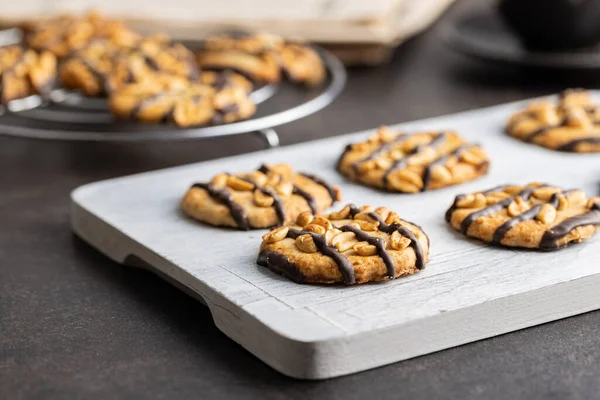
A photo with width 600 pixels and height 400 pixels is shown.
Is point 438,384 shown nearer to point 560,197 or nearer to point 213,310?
point 213,310

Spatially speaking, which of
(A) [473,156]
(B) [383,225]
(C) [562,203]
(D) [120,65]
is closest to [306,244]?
(B) [383,225]

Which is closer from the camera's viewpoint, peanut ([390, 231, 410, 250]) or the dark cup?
peanut ([390, 231, 410, 250])

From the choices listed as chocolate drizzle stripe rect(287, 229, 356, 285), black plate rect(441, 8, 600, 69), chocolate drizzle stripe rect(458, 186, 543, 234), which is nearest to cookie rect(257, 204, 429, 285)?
chocolate drizzle stripe rect(287, 229, 356, 285)

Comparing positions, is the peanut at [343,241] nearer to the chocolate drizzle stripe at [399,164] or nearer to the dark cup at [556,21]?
the chocolate drizzle stripe at [399,164]

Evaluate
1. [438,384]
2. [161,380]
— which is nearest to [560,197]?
[438,384]

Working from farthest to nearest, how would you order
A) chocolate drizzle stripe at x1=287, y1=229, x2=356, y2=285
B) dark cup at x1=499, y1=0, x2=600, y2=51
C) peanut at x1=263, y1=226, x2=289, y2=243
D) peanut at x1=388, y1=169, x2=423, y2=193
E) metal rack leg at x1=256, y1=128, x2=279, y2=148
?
dark cup at x1=499, y1=0, x2=600, y2=51 → metal rack leg at x1=256, y1=128, x2=279, y2=148 → peanut at x1=388, y1=169, x2=423, y2=193 → peanut at x1=263, y1=226, x2=289, y2=243 → chocolate drizzle stripe at x1=287, y1=229, x2=356, y2=285

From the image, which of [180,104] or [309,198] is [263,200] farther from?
[180,104]

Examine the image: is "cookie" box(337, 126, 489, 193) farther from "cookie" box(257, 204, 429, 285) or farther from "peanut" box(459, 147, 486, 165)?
"cookie" box(257, 204, 429, 285)
